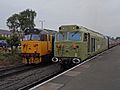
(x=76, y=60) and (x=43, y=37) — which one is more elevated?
(x=43, y=37)

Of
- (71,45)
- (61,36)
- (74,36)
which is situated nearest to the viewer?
(71,45)

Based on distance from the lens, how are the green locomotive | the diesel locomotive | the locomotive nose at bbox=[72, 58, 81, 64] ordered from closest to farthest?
1. the locomotive nose at bbox=[72, 58, 81, 64]
2. the green locomotive
3. the diesel locomotive

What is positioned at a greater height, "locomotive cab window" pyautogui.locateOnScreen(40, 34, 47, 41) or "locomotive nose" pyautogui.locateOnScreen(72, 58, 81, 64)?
"locomotive cab window" pyautogui.locateOnScreen(40, 34, 47, 41)

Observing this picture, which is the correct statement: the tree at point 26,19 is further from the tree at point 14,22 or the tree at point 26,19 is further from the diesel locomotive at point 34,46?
the diesel locomotive at point 34,46

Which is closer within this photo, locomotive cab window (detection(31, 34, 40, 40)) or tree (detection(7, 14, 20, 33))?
locomotive cab window (detection(31, 34, 40, 40))

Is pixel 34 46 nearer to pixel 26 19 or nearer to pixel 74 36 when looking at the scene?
pixel 74 36

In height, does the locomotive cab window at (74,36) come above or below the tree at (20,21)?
below

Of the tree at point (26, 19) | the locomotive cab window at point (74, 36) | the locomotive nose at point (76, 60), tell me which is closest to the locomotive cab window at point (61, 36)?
the locomotive cab window at point (74, 36)

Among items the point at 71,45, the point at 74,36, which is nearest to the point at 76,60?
the point at 71,45

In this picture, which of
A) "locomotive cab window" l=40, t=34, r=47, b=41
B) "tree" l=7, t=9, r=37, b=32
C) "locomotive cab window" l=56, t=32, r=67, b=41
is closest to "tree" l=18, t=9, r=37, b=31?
"tree" l=7, t=9, r=37, b=32

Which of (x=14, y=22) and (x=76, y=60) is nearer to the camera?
(x=76, y=60)

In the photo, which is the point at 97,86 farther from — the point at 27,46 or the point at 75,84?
the point at 27,46

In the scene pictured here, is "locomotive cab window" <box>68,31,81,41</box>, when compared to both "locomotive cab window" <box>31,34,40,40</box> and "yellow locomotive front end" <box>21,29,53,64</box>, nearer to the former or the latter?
"yellow locomotive front end" <box>21,29,53,64</box>

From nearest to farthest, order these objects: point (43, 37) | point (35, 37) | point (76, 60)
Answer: point (76, 60) → point (35, 37) → point (43, 37)
